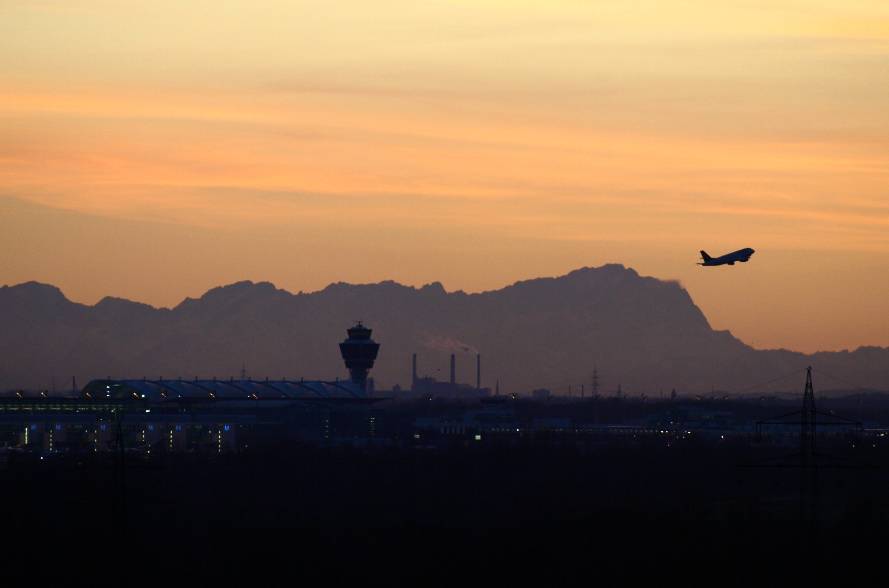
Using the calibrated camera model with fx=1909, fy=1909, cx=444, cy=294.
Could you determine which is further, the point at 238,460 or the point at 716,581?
the point at 238,460

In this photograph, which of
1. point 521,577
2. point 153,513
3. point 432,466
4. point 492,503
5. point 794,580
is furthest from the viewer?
point 432,466

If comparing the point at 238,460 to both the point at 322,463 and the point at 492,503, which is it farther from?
the point at 492,503

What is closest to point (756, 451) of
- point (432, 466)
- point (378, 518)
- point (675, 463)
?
point (675, 463)

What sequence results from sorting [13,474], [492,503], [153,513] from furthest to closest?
[13,474]
[492,503]
[153,513]

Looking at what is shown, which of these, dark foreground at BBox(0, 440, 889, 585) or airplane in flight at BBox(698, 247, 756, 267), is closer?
dark foreground at BBox(0, 440, 889, 585)

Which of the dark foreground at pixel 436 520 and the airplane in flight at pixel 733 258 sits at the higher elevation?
the airplane in flight at pixel 733 258

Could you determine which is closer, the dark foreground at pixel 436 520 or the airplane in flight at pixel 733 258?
the dark foreground at pixel 436 520

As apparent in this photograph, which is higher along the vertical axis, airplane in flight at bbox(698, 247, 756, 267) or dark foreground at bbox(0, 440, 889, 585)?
airplane in flight at bbox(698, 247, 756, 267)
